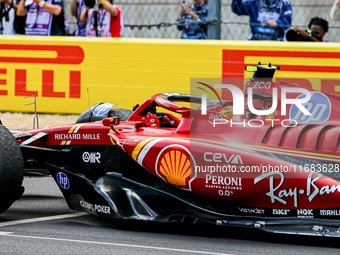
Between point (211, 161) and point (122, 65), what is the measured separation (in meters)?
5.58

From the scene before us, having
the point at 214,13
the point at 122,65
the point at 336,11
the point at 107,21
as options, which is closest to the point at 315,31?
the point at 336,11

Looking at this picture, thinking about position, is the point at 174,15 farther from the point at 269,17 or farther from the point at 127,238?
the point at 127,238

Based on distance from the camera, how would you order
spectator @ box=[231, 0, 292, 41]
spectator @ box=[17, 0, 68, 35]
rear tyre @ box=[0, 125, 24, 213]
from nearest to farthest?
1. rear tyre @ box=[0, 125, 24, 213]
2. spectator @ box=[231, 0, 292, 41]
3. spectator @ box=[17, 0, 68, 35]

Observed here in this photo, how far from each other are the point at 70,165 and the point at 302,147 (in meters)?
2.04

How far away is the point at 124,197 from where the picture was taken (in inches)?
212

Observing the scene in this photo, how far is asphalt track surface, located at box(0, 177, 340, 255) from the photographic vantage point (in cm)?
476

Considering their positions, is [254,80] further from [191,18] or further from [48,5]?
[48,5]

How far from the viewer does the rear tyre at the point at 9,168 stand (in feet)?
17.3

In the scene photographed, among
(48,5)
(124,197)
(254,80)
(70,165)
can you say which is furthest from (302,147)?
(48,5)


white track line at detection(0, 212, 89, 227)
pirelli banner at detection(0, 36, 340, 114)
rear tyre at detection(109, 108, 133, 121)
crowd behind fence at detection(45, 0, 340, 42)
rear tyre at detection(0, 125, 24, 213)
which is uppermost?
crowd behind fence at detection(45, 0, 340, 42)

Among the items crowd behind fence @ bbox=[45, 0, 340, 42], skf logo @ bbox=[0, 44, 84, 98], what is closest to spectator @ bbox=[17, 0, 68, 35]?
skf logo @ bbox=[0, 44, 84, 98]

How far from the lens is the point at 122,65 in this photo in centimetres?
1040

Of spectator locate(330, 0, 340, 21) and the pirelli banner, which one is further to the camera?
the pirelli banner

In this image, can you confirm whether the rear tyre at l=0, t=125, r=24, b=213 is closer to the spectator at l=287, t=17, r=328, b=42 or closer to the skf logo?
the skf logo
